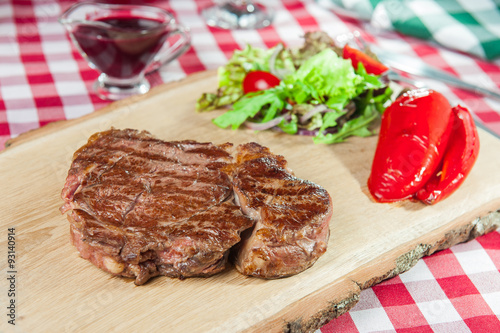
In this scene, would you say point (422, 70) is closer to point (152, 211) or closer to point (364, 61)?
point (364, 61)

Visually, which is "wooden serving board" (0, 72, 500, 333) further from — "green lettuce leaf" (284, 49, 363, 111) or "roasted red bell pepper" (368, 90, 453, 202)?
"green lettuce leaf" (284, 49, 363, 111)

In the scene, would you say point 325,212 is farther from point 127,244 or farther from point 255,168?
point 127,244

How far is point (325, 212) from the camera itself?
12.5 ft

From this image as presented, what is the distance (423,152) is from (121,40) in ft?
10.1

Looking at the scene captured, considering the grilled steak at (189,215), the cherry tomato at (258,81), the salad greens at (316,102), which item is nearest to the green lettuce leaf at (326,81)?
the salad greens at (316,102)

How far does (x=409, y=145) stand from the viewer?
468cm

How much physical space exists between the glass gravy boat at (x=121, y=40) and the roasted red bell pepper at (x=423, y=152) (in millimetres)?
2583

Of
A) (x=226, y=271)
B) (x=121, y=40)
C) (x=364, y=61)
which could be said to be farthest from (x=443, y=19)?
(x=226, y=271)

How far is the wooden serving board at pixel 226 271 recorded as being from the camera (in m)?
3.52

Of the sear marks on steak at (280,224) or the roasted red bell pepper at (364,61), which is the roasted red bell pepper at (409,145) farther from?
the sear marks on steak at (280,224)

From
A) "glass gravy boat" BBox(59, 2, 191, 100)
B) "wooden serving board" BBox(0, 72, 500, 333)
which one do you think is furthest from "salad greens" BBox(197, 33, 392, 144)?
"glass gravy boat" BBox(59, 2, 191, 100)

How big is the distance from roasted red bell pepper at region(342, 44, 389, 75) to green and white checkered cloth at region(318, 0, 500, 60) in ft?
7.72

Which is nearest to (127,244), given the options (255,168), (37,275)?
(37,275)

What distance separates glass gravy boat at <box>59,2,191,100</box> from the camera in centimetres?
551
